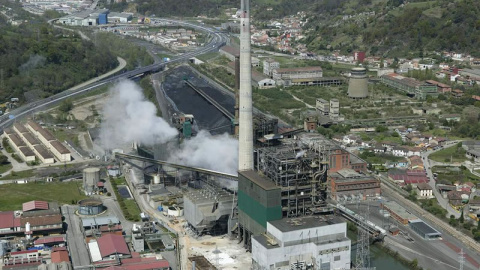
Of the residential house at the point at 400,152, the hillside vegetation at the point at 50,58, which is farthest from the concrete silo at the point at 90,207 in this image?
the hillside vegetation at the point at 50,58

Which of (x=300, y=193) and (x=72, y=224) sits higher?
(x=300, y=193)

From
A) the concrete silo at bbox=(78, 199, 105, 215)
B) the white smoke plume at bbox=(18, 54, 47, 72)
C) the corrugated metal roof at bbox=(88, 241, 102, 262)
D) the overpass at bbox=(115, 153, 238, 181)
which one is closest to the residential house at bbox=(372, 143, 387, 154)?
the overpass at bbox=(115, 153, 238, 181)

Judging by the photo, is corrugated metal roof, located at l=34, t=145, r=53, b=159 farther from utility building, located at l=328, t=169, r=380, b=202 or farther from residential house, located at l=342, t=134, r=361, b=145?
residential house, located at l=342, t=134, r=361, b=145

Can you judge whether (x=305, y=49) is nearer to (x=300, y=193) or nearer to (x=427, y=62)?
(x=427, y=62)

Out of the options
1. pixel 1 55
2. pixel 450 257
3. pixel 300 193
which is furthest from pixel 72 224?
pixel 1 55

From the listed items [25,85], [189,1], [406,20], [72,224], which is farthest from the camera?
[189,1]
